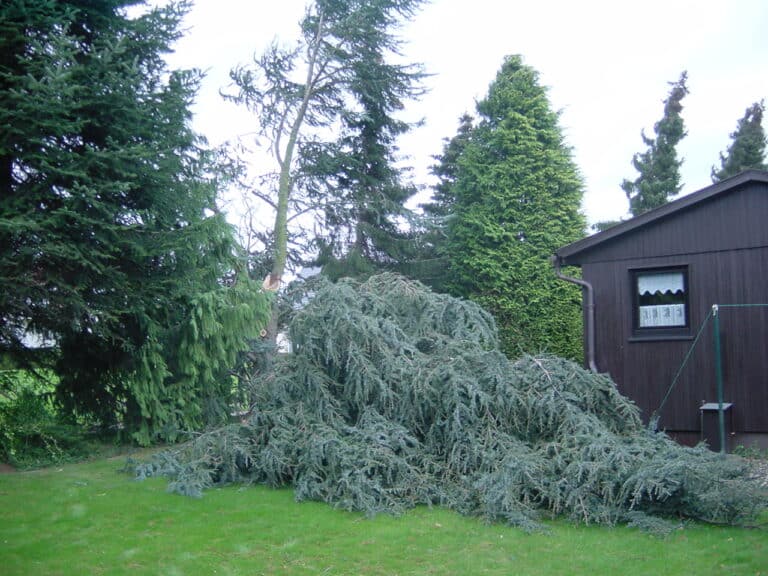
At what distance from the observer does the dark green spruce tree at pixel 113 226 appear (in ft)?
27.2

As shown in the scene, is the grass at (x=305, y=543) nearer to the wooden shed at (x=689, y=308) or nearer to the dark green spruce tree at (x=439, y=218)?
the wooden shed at (x=689, y=308)

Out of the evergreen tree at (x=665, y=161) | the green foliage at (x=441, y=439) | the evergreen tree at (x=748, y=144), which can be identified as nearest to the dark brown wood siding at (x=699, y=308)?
the green foliage at (x=441, y=439)

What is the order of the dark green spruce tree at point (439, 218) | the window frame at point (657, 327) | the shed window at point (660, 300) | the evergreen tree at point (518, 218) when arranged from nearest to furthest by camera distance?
the window frame at point (657, 327)
the shed window at point (660, 300)
the evergreen tree at point (518, 218)
the dark green spruce tree at point (439, 218)

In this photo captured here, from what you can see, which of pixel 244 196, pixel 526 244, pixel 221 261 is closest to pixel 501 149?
pixel 526 244

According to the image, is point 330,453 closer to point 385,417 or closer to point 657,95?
point 385,417

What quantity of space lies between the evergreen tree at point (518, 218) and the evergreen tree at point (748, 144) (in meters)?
13.9

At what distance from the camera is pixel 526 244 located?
17828 mm

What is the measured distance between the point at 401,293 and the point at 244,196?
9.82 metres

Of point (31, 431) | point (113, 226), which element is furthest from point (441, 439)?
point (31, 431)

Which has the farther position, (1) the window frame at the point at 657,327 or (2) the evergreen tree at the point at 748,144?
(2) the evergreen tree at the point at 748,144

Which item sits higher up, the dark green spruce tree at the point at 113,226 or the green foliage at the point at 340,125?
the green foliage at the point at 340,125

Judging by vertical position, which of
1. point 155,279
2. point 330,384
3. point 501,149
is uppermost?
point 501,149

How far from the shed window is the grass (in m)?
5.23

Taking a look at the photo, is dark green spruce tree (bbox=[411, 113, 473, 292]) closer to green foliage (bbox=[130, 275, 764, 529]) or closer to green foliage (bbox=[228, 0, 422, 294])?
green foliage (bbox=[228, 0, 422, 294])
